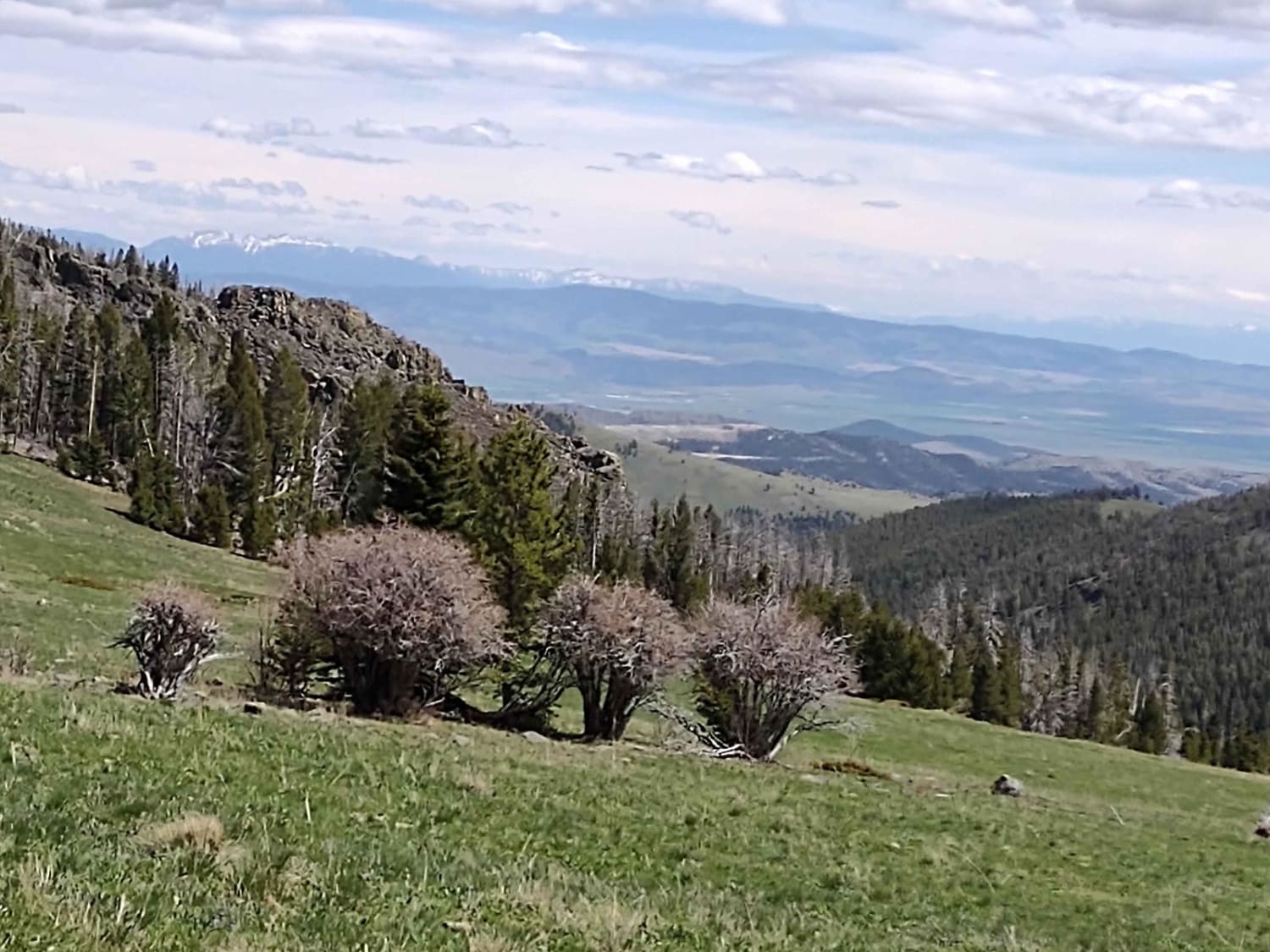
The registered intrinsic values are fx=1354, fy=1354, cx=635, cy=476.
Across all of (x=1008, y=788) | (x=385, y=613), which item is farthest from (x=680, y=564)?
(x=385, y=613)

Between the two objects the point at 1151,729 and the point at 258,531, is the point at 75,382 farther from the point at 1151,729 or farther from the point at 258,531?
the point at 1151,729

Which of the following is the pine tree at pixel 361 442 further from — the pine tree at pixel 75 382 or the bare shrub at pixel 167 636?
the bare shrub at pixel 167 636

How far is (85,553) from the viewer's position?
50688mm

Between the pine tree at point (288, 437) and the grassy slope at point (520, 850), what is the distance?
5339 cm

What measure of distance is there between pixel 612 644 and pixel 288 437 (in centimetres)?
7067

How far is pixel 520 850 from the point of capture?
611 inches

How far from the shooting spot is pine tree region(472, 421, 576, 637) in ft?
137

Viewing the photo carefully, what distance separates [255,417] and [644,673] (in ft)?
212

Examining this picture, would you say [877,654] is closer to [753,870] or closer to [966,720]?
[966,720]

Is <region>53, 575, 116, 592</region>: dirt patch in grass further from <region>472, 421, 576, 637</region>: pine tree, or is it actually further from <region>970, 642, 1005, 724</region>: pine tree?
<region>970, 642, 1005, 724</region>: pine tree

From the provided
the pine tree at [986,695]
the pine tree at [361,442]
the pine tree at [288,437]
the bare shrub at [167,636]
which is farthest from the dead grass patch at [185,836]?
the pine tree at [986,695]

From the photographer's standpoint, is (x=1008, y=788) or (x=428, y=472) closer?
(x=1008, y=788)

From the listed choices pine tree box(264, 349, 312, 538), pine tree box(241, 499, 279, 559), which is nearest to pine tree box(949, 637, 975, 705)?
pine tree box(264, 349, 312, 538)

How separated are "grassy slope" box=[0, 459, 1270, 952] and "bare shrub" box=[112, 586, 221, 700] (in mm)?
3414
